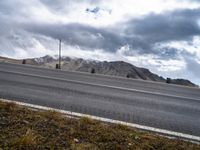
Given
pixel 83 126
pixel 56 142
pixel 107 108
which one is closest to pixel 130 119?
pixel 107 108

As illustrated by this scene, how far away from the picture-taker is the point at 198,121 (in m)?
7.82

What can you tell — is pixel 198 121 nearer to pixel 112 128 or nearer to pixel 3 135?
pixel 112 128

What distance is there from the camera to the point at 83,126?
5.54m

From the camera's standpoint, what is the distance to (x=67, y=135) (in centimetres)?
492

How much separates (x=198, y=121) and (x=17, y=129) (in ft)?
15.0

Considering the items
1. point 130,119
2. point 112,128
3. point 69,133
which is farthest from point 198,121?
point 69,133

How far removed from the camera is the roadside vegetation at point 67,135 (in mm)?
4457

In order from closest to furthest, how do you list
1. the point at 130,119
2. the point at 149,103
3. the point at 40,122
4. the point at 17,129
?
the point at 17,129 < the point at 40,122 < the point at 130,119 < the point at 149,103

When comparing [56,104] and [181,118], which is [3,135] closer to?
[56,104]

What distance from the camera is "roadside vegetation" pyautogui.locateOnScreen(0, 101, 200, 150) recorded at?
14.6 feet

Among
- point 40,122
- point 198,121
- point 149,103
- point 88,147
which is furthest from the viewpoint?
point 149,103

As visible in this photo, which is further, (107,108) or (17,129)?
(107,108)

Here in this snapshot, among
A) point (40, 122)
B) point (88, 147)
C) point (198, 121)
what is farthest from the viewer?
point (198, 121)

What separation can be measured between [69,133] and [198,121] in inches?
155
